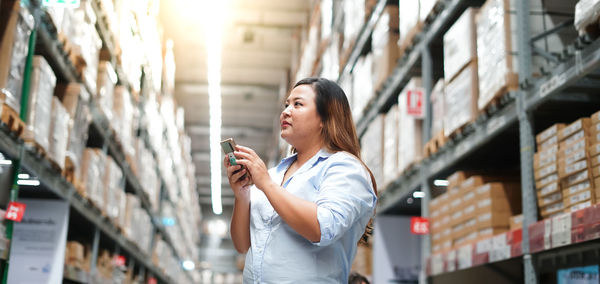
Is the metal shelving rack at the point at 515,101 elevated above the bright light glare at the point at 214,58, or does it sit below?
below

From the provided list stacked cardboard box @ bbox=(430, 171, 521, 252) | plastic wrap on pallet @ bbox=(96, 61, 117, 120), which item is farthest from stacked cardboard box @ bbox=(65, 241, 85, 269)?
stacked cardboard box @ bbox=(430, 171, 521, 252)

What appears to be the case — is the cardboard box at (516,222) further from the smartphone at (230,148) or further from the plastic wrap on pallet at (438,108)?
the smartphone at (230,148)

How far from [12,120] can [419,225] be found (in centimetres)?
277

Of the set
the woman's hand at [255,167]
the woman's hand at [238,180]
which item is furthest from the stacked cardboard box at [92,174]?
the woman's hand at [255,167]

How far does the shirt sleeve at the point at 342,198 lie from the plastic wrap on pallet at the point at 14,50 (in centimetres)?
230

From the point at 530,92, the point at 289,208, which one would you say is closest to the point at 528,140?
the point at 530,92

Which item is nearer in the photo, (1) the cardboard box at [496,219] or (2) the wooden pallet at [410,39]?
(1) the cardboard box at [496,219]

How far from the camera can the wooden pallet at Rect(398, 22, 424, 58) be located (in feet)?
16.6

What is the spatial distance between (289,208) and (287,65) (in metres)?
12.8

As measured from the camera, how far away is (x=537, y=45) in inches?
141

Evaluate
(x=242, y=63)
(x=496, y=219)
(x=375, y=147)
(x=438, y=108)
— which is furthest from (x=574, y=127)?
(x=242, y=63)

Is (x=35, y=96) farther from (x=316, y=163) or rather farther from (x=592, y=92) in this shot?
(x=592, y=92)

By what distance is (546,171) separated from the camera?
3.19 metres

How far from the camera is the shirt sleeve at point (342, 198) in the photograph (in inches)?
67.4
